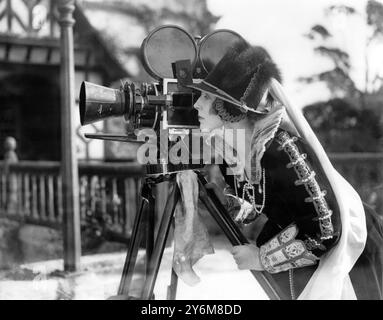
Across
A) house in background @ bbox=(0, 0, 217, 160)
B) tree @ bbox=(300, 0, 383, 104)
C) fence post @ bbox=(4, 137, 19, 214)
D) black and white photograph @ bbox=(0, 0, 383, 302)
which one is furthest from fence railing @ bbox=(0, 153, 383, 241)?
tree @ bbox=(300, 0, 383, 104)

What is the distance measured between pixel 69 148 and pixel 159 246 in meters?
1.13

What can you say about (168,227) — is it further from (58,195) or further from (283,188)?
(58,195)

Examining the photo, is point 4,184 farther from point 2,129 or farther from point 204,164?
point 204,164

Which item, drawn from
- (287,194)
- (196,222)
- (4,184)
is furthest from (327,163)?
(4,184)

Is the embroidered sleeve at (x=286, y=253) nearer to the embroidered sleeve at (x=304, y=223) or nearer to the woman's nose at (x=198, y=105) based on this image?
the embroidered sleeve at (x=304, y=223)

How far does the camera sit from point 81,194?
2.62 m

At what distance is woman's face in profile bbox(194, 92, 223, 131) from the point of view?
1.18 meters

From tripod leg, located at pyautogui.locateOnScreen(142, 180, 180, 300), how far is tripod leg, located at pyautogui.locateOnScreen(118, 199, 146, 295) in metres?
0.10

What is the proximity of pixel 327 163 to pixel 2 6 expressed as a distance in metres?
1.34

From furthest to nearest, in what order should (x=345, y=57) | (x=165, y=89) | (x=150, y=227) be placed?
A: (x=345, y=57), (x=150, y=227), (x=165, y=89)

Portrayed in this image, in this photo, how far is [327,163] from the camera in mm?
1133

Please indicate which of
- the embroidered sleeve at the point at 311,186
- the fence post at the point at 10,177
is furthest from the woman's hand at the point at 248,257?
the fence post at the point at 10,177

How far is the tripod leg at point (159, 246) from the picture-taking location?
1210 millimetres

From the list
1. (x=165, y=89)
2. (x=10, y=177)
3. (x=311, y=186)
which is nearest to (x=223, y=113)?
(x=165, y=89)
